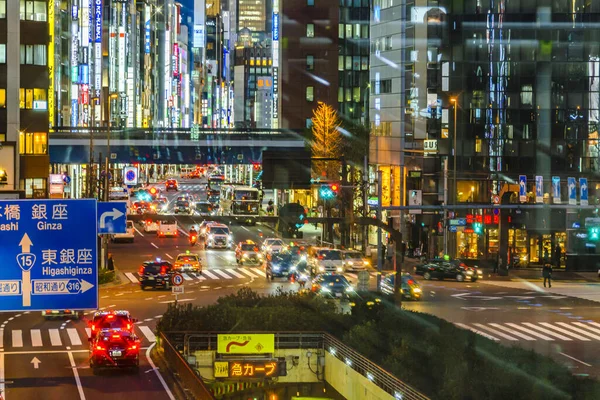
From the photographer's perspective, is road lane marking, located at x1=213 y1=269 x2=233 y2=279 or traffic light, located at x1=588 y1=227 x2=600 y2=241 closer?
road lane marking, located at x1=213 y1=269 x2=233 y2=279

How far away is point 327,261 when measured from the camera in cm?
6794

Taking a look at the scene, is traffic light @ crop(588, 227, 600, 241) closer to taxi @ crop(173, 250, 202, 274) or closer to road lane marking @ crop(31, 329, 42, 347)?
taxi @ crop(173, 250, 202, 274)

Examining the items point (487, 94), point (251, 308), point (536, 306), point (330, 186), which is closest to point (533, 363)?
point (251, 308)

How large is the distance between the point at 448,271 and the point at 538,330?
73.5ft

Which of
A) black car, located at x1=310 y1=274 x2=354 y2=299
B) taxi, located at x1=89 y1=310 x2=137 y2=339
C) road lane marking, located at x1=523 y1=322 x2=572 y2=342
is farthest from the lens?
black car, located at x1=310 y1=274 x2=354 y2=299

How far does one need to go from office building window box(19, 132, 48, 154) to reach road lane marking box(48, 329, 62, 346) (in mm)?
39126

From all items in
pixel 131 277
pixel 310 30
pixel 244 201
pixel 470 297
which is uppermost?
pixel 310 30

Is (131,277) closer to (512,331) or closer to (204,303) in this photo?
(204,303)

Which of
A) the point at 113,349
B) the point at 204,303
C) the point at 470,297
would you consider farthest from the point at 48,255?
the point at 470,297

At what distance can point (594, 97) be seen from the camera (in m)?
78.6

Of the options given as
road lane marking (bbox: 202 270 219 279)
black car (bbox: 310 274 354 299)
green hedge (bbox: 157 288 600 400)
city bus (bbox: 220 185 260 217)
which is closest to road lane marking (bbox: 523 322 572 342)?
green hedge (bbox: 157 288 600 400)

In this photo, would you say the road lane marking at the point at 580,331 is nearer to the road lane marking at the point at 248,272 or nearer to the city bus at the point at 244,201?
the road lane marking at the point at 248,272

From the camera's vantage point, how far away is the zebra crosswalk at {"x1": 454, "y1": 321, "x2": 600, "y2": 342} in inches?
1719

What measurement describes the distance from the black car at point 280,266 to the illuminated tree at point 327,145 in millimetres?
29595
